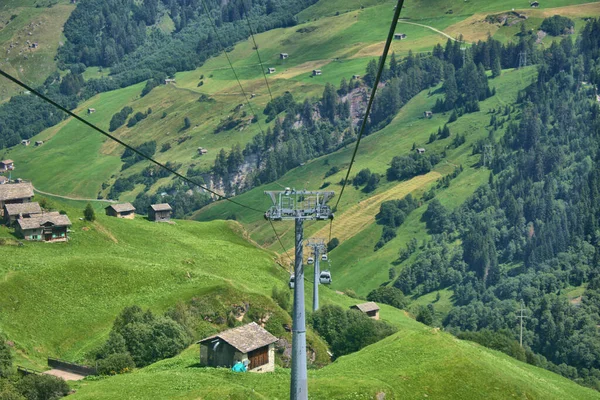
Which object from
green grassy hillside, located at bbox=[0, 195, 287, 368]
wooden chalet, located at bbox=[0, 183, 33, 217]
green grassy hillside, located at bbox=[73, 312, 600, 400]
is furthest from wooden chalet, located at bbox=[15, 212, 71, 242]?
green grassy hillside, located at bbox=[73, 312, 600, 400]

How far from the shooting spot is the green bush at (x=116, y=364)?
9400cm

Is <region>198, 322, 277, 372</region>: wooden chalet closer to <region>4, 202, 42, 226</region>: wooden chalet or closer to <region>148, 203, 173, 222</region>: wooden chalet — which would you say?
Result: <region>4, 202, 42, 226</region>: wooden chalet

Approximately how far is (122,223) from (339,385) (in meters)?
91.3

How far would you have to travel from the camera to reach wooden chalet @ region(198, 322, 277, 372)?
90.6 meters

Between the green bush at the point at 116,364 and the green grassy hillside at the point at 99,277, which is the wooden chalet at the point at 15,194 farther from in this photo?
the green bush at the point at 116,364

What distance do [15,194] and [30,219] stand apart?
11.6m

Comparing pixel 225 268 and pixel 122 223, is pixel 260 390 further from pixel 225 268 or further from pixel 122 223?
pixel 122 223

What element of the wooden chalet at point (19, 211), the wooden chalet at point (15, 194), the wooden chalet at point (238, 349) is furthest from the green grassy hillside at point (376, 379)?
the wooden chalet at point (15, 194)

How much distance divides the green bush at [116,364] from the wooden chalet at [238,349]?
8.78 m

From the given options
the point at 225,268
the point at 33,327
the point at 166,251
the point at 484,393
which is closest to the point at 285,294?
the point at 225,268

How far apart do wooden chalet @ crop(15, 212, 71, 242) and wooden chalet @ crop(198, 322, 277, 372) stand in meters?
55.4

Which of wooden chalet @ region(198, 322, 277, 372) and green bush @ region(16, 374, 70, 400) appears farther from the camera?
wooden chalet @ region(198, 322, 277, 372)

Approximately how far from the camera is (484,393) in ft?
300

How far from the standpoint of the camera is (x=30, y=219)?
140 meters
